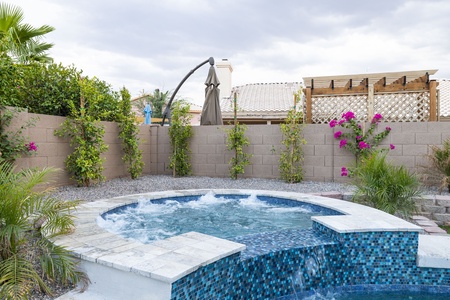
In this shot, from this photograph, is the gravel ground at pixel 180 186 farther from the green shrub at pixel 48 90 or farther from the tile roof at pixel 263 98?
the tile roof at pixel 263 98

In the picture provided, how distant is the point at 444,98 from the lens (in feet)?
44.1

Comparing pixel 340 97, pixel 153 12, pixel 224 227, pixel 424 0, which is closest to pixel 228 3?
pixel 153 12

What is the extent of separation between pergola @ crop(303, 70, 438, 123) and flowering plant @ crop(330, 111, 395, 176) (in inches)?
23.6

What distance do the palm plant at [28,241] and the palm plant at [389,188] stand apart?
4.03 meters

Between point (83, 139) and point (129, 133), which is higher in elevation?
point (129, 133)

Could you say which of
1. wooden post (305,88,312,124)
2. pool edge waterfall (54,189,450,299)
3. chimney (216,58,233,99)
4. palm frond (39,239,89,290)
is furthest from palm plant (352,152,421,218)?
chimney (216,58,233,99)

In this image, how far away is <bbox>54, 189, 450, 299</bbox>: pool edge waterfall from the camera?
208 cm

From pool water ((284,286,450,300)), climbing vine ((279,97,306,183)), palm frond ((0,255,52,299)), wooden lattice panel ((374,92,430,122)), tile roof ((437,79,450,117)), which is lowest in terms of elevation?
pool water ((284,286,450,300))

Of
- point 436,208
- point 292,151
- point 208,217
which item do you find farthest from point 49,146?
point 436,208

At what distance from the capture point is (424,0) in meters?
7.11

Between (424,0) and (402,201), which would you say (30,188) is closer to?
(402,201)

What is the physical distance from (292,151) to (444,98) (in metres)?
10.4

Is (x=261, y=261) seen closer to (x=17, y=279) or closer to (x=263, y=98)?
(x=17, y=279)

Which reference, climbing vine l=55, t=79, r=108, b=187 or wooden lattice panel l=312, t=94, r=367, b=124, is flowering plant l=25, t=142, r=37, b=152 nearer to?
climbing vine l=55, t=79, r=108, b=187
